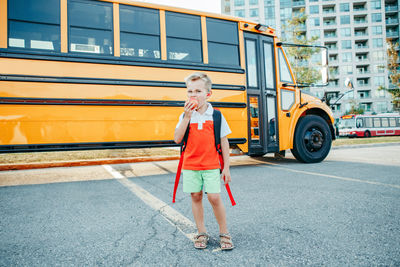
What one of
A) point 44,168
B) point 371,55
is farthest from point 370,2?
point 44,168

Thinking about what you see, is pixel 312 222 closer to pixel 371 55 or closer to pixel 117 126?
pixel 117 126

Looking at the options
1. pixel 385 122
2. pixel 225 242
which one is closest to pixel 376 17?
pixel 385 122

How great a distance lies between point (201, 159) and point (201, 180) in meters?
0.15

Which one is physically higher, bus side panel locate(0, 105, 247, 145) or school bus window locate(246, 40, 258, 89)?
school bus window locate(246, 40, 258, 89)

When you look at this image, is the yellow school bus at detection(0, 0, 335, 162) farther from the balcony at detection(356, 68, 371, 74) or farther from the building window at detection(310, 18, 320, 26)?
the balcony at detection(356, 68, 371, 74)

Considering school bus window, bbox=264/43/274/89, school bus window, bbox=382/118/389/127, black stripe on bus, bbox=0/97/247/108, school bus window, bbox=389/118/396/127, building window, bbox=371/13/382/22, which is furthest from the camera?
building window, bbox=371/13/382/22

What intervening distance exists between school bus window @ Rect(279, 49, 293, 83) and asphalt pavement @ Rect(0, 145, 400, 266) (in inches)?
86.6

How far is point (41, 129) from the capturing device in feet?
11.2

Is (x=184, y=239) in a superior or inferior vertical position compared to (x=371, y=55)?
inferior

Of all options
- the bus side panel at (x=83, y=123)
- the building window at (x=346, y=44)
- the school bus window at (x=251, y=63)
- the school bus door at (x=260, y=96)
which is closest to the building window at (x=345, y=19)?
the building window at (x=346, y=44)

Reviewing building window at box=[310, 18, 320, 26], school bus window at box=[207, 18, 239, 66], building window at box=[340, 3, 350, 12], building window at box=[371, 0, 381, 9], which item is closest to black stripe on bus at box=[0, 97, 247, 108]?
school bus window at box=[207, 18, 239, 66]

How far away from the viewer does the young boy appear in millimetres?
1651

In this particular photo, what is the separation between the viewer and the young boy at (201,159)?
5.42 ft

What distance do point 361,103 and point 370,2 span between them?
17.5m
